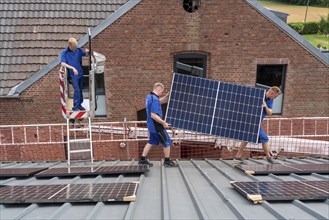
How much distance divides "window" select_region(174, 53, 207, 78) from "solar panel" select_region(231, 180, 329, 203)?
7.29m

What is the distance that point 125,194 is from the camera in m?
3.61

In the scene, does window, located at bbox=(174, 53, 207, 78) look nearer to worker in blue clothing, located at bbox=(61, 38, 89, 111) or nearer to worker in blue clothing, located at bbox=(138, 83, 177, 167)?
worker in blue clothing, located at bbox=(61, 38, 89, 111)

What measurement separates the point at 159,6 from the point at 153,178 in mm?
7262

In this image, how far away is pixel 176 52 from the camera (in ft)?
34.8

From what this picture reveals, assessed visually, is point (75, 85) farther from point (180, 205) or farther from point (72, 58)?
point (180, 205)

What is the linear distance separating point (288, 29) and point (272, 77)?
193 cm

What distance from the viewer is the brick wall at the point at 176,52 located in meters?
10.1

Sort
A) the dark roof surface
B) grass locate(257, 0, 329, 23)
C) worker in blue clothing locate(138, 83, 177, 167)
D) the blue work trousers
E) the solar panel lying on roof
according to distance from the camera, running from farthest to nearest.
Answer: grass locate(257, 0, 329, 23)
the dark roof surface
the blue work trousers
worker in blue clothing locate(138, 83, 177, 167)
the solar panel lying on roof

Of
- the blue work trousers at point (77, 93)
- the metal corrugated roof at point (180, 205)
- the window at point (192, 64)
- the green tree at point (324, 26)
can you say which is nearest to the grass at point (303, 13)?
the green tree at point (324, 26)

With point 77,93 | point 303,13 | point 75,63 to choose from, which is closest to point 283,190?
point 77,93

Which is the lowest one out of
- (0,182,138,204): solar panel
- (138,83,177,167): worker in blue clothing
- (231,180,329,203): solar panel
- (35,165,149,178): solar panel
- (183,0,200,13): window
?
(35,165,149,178): solar panel

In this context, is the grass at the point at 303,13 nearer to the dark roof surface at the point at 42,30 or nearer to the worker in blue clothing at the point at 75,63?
the dark roof surface at the point at 42,30

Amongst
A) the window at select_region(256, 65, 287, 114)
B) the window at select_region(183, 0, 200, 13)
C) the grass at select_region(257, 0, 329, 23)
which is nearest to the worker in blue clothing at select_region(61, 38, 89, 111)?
the window at select_region(183, 0, 200, 13)

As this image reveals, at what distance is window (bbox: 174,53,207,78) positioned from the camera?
10.8 metres
